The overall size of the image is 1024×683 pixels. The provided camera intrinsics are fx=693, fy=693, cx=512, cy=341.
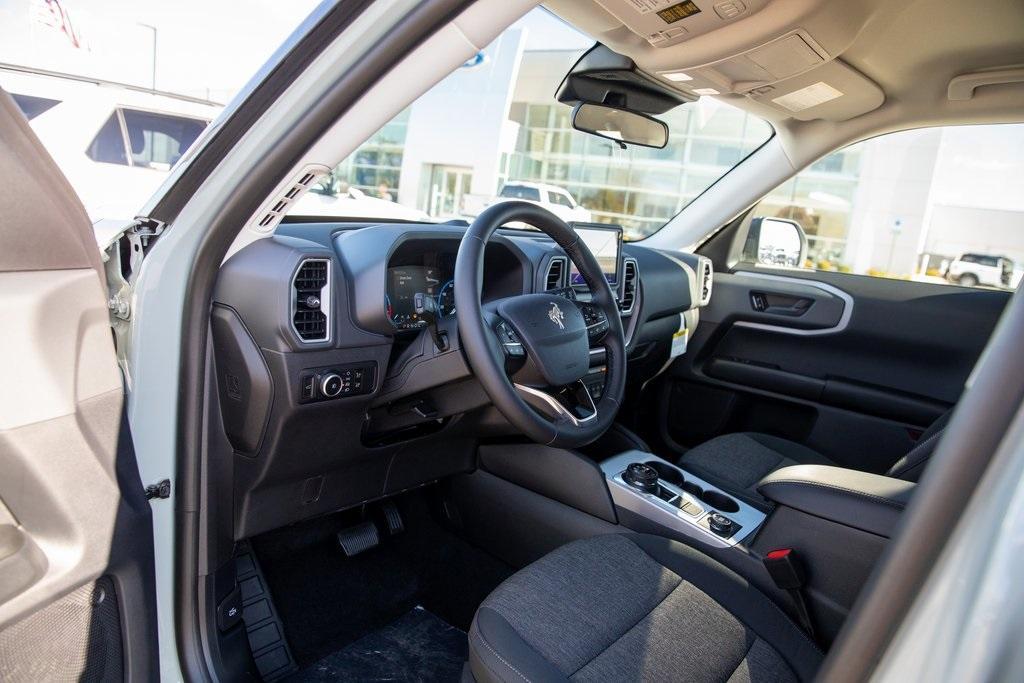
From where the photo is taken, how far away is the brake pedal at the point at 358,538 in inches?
88.7

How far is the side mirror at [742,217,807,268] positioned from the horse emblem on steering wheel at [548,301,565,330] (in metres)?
2.00

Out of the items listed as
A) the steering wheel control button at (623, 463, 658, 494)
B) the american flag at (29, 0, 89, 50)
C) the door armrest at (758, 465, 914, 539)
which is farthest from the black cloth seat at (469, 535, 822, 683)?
the american flag at (29, 0, 89, 50)

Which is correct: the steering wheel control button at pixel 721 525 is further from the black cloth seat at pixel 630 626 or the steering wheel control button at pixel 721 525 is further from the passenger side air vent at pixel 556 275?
the passenger side air vent at pixel 556 275

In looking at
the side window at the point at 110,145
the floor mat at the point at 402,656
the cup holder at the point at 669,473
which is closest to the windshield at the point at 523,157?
the cup holder at the point at 669,473

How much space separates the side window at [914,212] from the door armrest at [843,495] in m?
1.70

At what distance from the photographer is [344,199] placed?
250 cm

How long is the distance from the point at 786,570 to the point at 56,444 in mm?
1495

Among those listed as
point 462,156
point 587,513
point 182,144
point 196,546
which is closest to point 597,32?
point 587,513

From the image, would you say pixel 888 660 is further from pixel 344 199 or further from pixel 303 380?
pixel 344 199

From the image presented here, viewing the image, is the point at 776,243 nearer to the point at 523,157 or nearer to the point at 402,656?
the point at 402,656

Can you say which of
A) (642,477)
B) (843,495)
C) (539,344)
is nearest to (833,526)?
(843,495)

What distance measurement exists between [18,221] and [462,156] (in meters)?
5.02

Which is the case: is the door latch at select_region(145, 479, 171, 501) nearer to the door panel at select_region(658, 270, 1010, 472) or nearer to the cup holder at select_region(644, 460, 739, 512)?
the cup holder at select_region(644, 460, 739, 512)

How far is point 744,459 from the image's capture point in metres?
2.43
